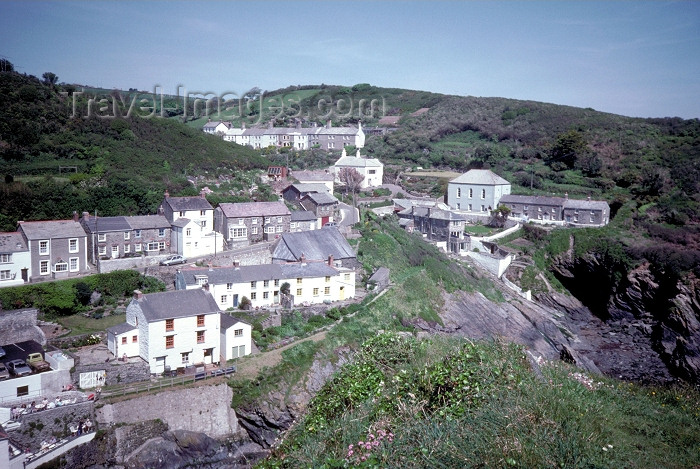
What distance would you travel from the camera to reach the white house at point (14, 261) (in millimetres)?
27172

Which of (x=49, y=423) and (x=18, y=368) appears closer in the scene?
(x=49, y=423)

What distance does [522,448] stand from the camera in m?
7.62

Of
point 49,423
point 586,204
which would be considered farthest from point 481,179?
point 49,423

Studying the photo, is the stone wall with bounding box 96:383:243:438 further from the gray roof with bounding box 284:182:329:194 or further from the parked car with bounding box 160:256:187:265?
the gray roof with bounding box 284:182:329:194

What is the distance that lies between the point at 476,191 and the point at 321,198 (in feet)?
64.7

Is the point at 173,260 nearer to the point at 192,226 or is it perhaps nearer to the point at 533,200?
the point at 192,226

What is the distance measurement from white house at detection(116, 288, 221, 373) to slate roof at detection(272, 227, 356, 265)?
9367 millimetres

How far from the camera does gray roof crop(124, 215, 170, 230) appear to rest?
1293 inches

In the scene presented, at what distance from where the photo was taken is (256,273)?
1172 inches

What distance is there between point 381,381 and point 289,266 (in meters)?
20.8

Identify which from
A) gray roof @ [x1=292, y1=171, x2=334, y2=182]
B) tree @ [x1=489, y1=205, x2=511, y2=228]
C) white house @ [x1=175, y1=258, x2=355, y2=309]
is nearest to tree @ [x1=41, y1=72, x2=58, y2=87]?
gray roof @ [x1=292, y1=171, x2=334, y2=182]

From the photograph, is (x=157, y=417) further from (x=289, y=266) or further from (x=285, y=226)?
(x=285, y=226)

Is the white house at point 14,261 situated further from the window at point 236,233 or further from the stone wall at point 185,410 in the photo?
the window at point 236,233

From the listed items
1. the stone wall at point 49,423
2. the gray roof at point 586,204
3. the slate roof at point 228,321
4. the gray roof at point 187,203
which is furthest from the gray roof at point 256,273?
the gray roof at point 586,204
